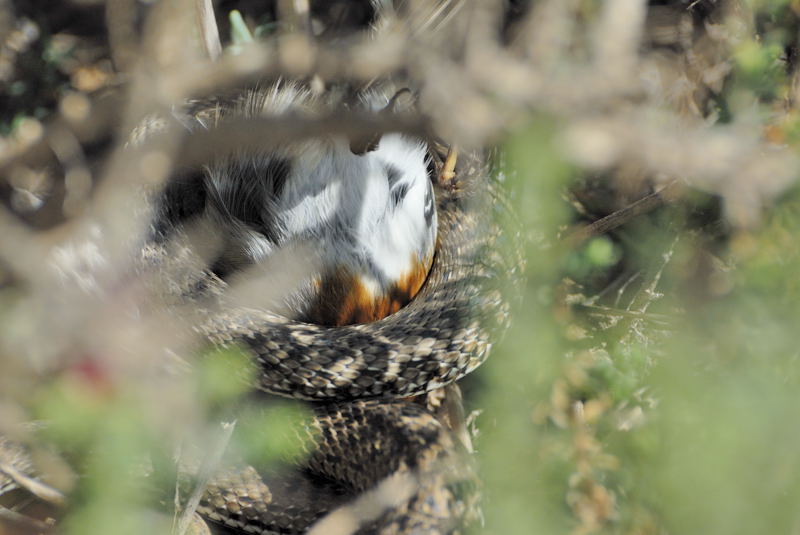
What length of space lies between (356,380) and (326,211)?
633 mm

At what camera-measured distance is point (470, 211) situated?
3.17 meters

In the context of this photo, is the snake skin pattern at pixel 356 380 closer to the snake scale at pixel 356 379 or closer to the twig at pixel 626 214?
the snake scale at pixel 356 379

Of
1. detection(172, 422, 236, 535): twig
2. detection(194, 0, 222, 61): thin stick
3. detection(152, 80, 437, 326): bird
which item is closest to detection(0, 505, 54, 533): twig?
detection(172, 422, 236, 535): twig

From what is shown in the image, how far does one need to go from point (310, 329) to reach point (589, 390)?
103 centimetres

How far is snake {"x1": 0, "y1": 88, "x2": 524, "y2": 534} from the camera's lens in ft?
9.16

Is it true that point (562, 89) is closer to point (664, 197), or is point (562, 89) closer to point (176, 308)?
point (664, 197)

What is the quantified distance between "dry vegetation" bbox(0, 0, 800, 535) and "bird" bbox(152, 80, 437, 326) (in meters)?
0.26

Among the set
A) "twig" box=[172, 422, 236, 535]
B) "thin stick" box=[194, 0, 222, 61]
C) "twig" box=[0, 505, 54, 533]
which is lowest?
"twig" box=[0, 505, 54, 533]

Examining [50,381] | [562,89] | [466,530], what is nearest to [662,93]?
[562,89]

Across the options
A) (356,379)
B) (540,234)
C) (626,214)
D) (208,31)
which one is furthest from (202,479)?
(208,31)

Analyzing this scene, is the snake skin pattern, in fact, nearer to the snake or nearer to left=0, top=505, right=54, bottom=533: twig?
the snake

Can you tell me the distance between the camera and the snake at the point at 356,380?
279 cm

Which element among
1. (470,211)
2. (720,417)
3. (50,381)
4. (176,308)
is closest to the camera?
(720,417)

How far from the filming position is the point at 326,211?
9.61 feet
